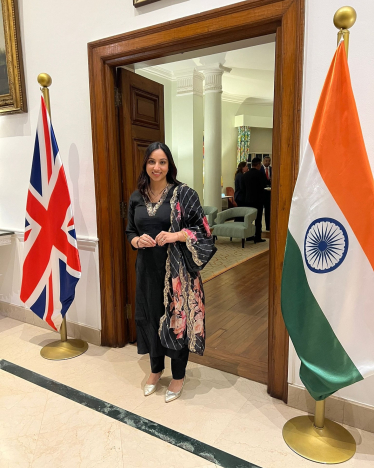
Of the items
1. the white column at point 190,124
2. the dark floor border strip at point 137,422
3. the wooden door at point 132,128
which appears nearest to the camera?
the dark floor border strip at point 137,422

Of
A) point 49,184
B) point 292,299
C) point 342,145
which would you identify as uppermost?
point 342,145

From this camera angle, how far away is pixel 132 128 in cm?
272

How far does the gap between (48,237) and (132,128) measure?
1009 millimetres

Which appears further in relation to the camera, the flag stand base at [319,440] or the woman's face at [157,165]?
the woman's face at [157,165]

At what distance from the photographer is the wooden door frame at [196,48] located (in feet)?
6.14

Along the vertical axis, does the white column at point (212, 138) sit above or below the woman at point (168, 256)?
above

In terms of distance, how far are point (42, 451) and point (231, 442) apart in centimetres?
92

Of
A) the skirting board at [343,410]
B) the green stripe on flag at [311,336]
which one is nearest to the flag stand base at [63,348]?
the skirting board at [343,410]

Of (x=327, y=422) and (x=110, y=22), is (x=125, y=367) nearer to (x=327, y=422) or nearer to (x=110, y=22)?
(x=327, y=422)

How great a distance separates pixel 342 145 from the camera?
4.99 feet

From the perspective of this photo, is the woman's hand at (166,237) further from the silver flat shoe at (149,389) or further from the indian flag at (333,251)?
the silver flat shoe at (149,389)

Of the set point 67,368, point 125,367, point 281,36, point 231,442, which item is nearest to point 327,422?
point 231,442

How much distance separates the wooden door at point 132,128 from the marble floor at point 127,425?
0.63 metres

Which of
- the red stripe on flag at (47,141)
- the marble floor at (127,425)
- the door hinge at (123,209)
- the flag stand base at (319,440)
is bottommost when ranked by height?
the marble floor at (127,425)
